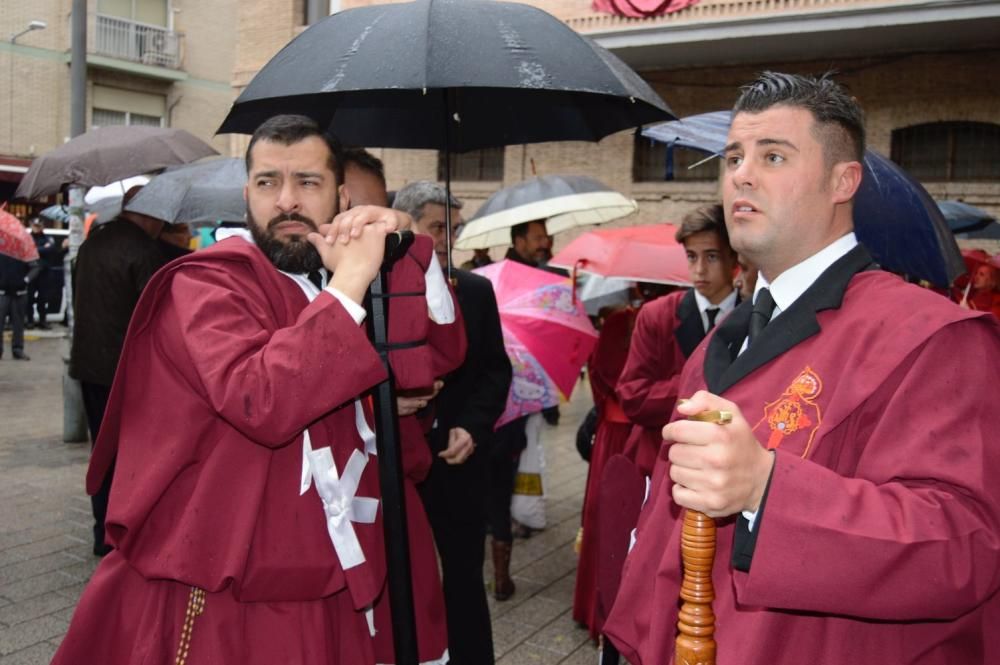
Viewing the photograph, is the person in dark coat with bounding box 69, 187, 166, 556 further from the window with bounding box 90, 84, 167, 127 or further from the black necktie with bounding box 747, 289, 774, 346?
the window with bounding box 90, 84, 167, 127

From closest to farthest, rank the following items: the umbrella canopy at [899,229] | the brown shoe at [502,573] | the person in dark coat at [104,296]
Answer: the umbrella canopy at [899,229]
the brown shoe at [502,573]
the person in dark coat at [104,296]

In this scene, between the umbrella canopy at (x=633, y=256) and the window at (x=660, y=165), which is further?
the window at (x=660, y=165)

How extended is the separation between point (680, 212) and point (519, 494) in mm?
10230

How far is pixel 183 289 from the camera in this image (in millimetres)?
2082

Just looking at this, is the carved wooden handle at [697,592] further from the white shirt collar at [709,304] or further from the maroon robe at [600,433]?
the maroon robe at [600,433]

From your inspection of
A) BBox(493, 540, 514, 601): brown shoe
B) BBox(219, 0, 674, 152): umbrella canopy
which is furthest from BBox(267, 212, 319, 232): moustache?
BBox(493, 540, 514, 601): brown shoe

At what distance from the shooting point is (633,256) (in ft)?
19.1

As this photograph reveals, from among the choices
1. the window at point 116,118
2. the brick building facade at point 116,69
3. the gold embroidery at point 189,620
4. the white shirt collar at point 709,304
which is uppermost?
the brick building facade at point 116,69

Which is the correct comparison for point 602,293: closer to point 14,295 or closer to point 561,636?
point 561,636

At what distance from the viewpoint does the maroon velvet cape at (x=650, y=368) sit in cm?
409

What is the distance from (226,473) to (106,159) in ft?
15.5

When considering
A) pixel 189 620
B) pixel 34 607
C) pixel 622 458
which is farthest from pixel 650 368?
pixel 34 607

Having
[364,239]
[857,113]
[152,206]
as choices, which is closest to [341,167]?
[364,239]

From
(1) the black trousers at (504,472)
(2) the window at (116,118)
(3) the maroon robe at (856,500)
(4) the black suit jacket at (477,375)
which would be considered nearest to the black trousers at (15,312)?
(1) the black trousers at (504,472)
